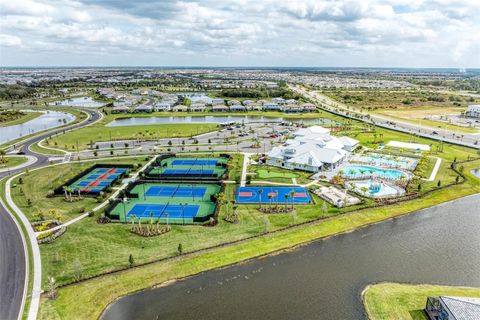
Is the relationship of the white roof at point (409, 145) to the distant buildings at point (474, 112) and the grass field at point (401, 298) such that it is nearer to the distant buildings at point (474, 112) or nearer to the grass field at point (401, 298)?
the grass field at point (401, 298)

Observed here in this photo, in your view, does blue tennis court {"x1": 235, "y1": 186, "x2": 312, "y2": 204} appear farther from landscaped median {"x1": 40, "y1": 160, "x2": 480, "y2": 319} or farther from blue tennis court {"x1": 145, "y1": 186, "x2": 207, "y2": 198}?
landscaped median {"x1": 40, "y1": 160, "x2": 480, "y2": 319}

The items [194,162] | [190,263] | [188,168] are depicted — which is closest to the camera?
[190,263]

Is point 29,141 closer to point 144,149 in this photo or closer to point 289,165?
point 144,149

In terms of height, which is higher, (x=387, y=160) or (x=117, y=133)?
(x=387, y=160)

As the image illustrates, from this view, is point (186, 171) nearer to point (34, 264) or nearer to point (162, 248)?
point (162, 248)

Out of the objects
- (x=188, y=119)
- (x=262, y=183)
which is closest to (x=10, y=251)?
(x=262, y=183)

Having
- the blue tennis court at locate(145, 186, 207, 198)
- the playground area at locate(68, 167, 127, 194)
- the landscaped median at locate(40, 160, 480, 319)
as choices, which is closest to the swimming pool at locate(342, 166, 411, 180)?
the landscaped median at locate(40, 160, 480, 319)

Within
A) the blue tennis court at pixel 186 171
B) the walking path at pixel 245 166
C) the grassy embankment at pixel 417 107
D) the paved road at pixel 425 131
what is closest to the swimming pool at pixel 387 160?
the walking path at pixel 245 166

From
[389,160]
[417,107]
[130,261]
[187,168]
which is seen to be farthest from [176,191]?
[417,107]
